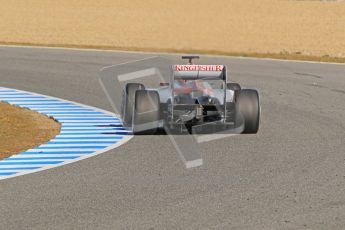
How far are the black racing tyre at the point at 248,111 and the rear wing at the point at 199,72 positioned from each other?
1.79 feet

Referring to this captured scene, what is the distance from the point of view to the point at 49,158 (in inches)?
537

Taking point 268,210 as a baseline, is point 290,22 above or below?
below

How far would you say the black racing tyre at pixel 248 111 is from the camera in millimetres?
16000

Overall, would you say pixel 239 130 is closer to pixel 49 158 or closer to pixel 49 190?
pixel 49 158

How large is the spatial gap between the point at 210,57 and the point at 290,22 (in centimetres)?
2976

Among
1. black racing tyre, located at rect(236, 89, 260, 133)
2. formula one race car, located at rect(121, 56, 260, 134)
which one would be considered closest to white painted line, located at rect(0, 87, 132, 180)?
formula one race car, located at rect(121, 56, 260, 134)

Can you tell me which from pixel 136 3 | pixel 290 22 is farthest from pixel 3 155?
pixel 136 3

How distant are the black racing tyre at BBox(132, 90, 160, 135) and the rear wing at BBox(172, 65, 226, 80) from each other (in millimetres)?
708

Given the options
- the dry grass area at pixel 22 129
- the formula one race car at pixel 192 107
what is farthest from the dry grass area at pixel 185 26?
the formula one race car at pixel 192 107

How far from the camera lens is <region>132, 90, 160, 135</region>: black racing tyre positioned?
15766 millimetres

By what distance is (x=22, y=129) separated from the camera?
54.3ft

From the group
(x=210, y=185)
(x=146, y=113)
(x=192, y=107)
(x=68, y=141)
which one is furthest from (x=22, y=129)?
(x=210, y=185)

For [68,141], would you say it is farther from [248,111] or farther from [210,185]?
[210,185]

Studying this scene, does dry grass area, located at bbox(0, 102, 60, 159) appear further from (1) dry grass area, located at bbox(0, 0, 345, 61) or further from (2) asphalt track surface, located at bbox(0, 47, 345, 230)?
(1) dry grass area, located at bbox(0, 0, 345, 61)
